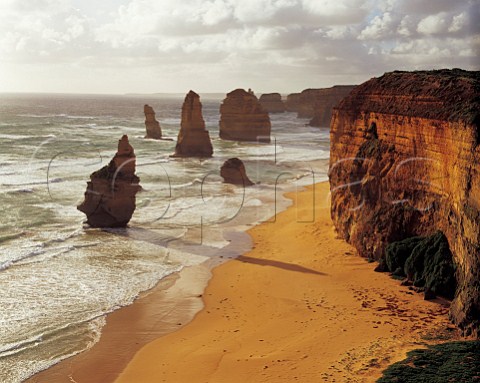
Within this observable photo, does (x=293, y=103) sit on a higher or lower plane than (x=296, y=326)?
higher

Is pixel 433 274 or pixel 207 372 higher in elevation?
pixel 433 274

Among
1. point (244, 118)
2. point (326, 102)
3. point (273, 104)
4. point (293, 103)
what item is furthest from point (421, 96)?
point (293, 103)

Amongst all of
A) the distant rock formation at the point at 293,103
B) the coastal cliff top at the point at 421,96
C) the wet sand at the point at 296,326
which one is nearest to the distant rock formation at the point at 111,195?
the wet sand at the point at 296,326

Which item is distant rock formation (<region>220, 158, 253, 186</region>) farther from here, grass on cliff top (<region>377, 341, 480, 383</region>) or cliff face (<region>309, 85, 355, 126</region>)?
cliff face (<region>309, 85, 355, 126</region>)

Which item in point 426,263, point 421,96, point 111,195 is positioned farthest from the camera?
point 111,195

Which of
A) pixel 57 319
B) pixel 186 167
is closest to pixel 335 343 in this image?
pixel 57 319

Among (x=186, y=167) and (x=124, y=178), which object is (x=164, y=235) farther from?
(x=186, y=167)

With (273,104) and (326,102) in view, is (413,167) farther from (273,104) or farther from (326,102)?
(273,104)
